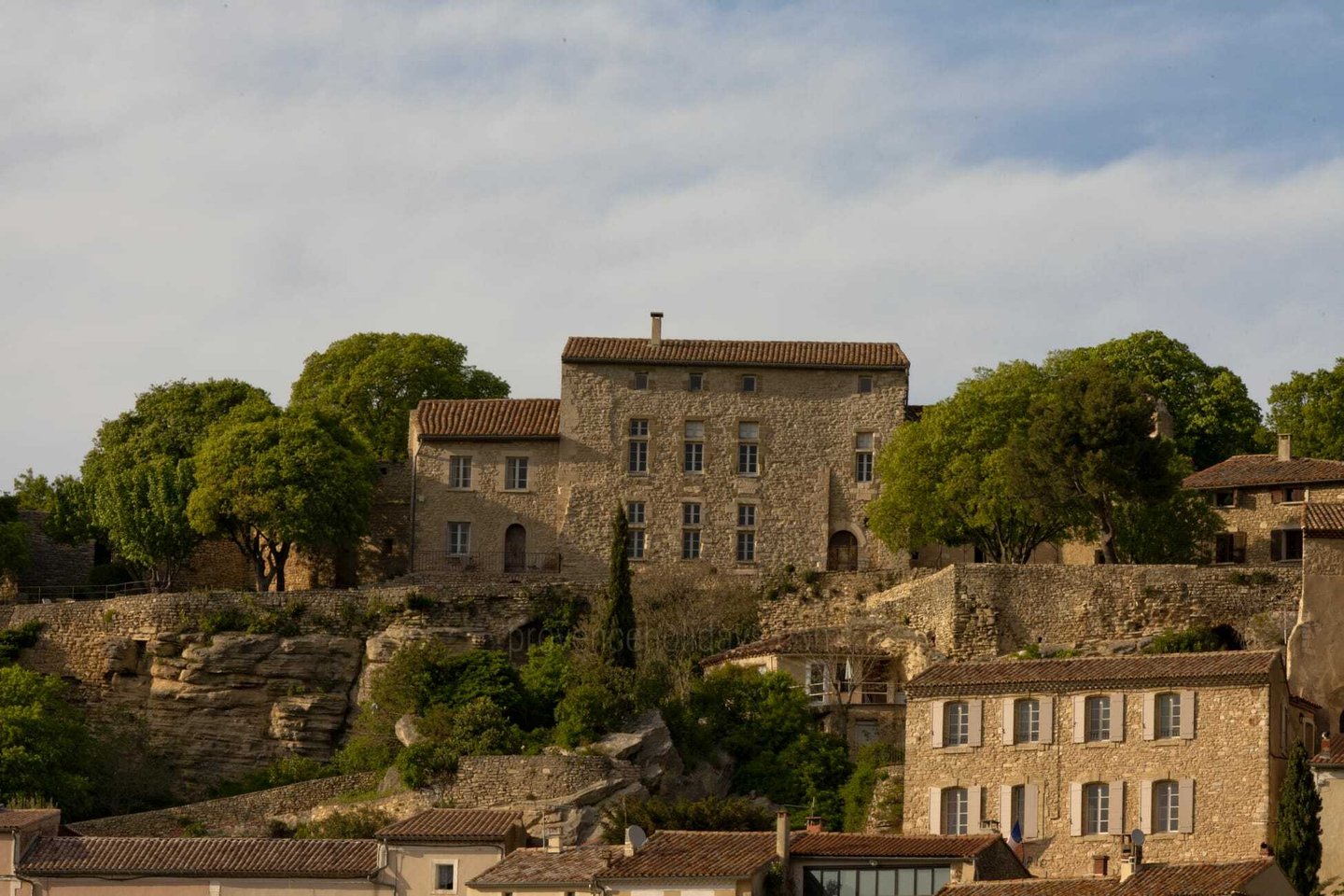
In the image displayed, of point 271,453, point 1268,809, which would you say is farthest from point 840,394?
point 1268,809

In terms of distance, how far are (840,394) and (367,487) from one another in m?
13.8

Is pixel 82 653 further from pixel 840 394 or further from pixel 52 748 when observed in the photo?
pixel 840 394

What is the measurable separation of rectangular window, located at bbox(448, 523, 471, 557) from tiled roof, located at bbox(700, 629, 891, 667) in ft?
40.3

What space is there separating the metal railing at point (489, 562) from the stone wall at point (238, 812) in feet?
46.1

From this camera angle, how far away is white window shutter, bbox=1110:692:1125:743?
57812 mm

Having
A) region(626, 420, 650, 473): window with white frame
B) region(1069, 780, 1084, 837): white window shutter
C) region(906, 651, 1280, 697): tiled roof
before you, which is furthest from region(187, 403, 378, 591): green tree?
region(1069, 780, 1084, 837): white window shutter

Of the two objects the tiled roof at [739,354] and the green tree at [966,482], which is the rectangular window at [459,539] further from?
the green tree at [966,482]

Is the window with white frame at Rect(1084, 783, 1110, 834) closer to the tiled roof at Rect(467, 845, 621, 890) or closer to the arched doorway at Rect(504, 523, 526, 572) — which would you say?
the tiled roof at Rect(467, 845, 621, 890)

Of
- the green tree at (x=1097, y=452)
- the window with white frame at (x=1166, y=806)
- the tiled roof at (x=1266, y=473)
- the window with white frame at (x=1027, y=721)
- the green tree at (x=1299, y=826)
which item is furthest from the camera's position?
the tiled roof at (x=1266, y=473)

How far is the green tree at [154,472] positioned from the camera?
8081 cm

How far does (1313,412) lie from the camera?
3526 inches

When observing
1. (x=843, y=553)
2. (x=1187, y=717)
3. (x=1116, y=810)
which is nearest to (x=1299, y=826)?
(x=1187, y=717)

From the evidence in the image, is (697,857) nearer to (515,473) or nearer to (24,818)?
(24,818)

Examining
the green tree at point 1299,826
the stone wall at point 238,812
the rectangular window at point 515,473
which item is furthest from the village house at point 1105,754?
the rectangular window at point 515,473
